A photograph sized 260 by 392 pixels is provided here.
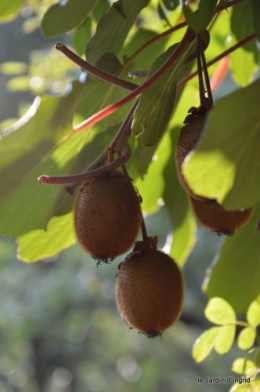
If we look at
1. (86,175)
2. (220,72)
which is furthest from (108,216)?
(220,72)

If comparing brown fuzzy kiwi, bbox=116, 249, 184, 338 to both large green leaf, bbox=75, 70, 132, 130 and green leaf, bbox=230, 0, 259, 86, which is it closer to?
large green leaf, bbox=75, 70, 132, 130

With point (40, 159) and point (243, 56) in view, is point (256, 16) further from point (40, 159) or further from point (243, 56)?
point (243, 56)

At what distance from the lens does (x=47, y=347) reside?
3.62 meters

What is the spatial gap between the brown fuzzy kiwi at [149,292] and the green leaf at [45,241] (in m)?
0.14

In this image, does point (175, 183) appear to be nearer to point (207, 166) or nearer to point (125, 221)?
point (125, 221)

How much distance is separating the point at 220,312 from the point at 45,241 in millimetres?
186

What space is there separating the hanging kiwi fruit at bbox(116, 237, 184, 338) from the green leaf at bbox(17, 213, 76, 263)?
A: 0.14 meters

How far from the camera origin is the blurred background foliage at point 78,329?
290cm

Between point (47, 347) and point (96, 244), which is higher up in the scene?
point (96, 244)

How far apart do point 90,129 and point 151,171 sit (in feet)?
0.64

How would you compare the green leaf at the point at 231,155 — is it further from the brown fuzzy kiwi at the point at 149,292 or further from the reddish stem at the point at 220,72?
the reddish stem at the point at 220,72

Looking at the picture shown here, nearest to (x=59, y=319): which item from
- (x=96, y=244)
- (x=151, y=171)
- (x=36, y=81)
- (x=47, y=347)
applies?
(x=47, y=347)

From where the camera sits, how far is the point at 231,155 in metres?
0.37

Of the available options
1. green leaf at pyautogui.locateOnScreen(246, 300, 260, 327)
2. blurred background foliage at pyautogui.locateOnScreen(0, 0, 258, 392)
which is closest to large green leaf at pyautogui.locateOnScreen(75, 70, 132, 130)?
green leaf at pyautogui.locateOnScreen(246, 300, 260, 327)
